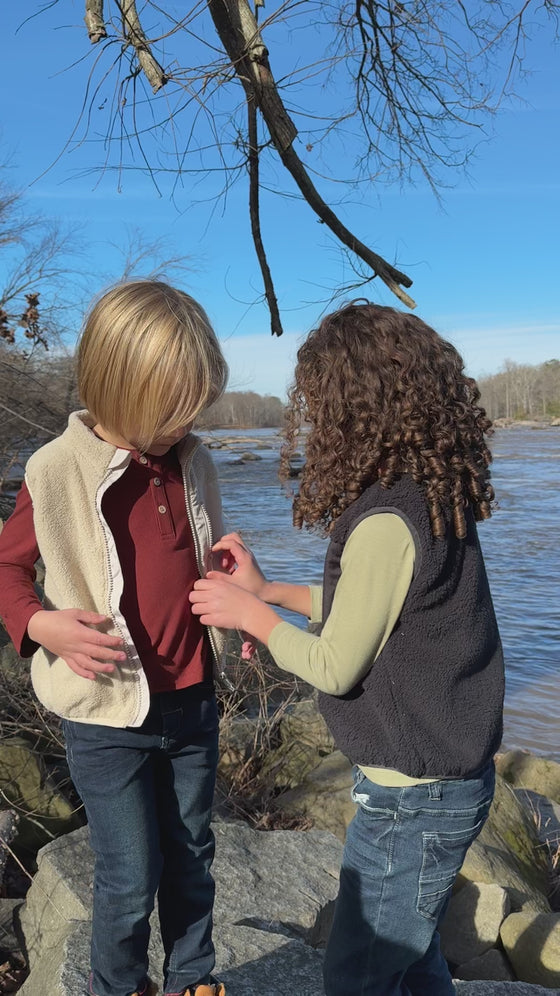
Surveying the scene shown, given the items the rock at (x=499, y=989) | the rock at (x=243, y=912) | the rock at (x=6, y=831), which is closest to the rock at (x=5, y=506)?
the rock at (x=6, y=831)

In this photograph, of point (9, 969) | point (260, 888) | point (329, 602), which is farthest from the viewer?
Answer: point (260, 888)

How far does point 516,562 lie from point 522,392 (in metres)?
69.7

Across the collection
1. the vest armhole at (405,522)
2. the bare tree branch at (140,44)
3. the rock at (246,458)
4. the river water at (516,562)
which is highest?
the bare tree branch at (140,44)

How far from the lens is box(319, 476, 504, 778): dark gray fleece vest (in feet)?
5.01

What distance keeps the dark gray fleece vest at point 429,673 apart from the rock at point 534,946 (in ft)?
5.11

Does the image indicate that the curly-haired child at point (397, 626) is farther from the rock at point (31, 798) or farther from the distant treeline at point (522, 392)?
the distant treeline at point (522, 392)

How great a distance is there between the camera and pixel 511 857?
3.37 meters

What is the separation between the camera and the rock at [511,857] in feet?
10.1

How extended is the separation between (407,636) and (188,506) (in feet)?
1.94

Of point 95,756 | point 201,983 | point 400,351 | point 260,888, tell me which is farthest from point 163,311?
point 260,888

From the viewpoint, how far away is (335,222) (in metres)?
3.07

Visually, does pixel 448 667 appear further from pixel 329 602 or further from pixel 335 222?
pixel 335 222

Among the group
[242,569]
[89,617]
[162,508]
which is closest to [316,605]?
[242,569]

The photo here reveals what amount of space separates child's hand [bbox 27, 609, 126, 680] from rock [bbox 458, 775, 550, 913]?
2002mm
